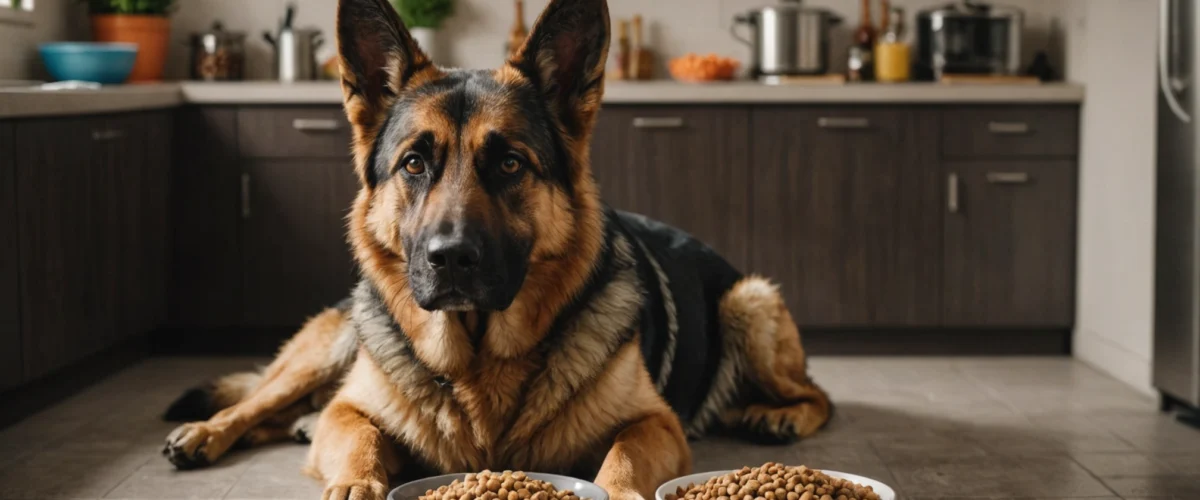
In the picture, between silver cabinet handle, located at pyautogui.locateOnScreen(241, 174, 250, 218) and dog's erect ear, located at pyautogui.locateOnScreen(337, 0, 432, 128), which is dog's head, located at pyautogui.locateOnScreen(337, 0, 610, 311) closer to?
dog's erect ear, located at pyautogui.locateOnScreen(337, 0, 432, 128)

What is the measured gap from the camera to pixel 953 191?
16.1ft

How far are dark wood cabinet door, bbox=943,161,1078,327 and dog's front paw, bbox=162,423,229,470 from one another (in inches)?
114

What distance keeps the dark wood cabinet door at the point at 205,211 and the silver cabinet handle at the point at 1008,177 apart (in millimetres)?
2851

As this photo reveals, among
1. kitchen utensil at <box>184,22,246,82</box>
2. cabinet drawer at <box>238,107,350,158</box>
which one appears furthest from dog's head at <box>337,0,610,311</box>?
kitchen utensil at <box>184,22,246,82</box>

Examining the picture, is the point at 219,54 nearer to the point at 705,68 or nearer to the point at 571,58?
the point at 705,68

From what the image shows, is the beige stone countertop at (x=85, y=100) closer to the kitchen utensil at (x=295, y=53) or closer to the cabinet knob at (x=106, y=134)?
the cabinet knob at (x=106, y=134)

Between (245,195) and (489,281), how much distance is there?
107 inches

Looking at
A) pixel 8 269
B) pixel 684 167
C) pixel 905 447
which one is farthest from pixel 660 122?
pixel 8 269

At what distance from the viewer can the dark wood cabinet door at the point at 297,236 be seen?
16.2 feet

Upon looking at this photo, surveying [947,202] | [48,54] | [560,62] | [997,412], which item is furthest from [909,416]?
[48,54]

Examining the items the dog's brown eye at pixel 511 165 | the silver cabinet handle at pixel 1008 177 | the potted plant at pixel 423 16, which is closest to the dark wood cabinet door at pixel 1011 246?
the silver cabinet handle at pixel 1008 177

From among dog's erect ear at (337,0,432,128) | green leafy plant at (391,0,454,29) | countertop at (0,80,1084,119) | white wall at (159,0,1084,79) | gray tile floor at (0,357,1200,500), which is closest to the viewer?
dog's erect ear at (337,0,432,128)

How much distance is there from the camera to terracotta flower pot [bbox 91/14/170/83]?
5.21 meters

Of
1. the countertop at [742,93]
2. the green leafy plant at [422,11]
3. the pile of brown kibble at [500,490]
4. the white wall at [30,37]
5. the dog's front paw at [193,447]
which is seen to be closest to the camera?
the pile of brown kibble at [500,490]
